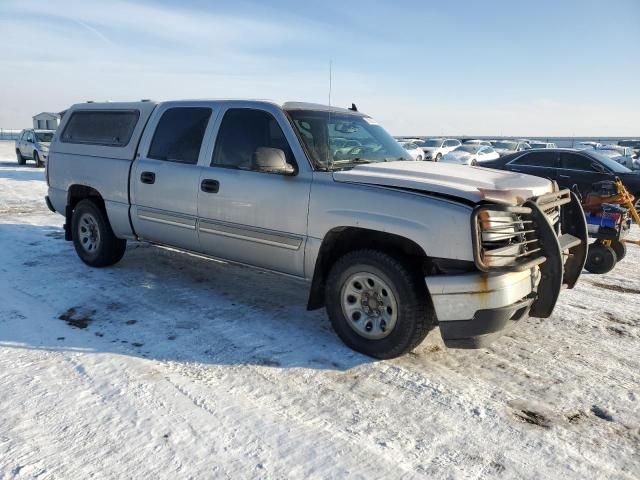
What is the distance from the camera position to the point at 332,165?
167 inches

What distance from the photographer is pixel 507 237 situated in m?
3.42

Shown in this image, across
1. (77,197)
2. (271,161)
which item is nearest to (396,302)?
(271,161)

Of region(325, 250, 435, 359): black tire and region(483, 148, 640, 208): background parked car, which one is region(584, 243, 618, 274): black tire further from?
region(483, 148, 640, 208): background parked car

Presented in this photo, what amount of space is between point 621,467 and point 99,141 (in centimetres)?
573

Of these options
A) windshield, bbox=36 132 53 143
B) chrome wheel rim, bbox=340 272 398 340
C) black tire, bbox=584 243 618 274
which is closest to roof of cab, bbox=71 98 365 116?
chrome wheel rim, bbox=340 272 398 340

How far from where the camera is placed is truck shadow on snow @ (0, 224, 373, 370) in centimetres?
383

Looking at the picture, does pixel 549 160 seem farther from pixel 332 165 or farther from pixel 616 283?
pixel 332 165

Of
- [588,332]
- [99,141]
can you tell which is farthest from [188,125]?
[588,332]

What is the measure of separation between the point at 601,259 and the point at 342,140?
3950 mm

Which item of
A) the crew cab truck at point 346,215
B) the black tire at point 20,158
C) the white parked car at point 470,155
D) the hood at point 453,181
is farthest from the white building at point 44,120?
the hood at point 453,181

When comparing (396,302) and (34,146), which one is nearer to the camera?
(396,302)

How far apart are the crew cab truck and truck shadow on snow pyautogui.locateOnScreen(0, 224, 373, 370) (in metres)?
0.40

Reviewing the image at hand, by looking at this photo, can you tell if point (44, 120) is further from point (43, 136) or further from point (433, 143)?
point (433, 143)

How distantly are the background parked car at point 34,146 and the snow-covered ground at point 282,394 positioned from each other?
18.5 meters
